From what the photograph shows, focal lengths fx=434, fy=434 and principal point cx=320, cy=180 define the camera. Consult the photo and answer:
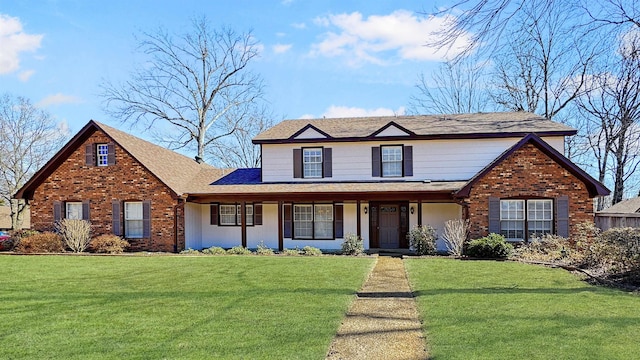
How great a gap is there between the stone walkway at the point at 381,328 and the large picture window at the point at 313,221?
8.98 metres

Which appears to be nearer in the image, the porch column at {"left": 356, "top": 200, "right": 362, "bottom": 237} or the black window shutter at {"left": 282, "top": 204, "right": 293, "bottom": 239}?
the porch column at {"left": 356, "top": 200, "right": 362, "bottom": 237}

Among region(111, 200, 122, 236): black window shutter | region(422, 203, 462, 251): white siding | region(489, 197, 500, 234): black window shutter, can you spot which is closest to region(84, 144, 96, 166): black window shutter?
region(111, 200, 122, 236): black window shutter

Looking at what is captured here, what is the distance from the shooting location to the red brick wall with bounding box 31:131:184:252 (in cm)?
1842

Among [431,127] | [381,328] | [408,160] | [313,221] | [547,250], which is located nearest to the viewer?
[381,328]

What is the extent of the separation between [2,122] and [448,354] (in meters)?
40.1

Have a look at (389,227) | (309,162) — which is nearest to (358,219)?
(389,227)

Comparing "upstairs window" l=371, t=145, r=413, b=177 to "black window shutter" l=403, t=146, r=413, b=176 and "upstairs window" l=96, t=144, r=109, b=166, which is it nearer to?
"black window shutter" l=403, t=146, r=413, b=176

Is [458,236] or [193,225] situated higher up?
[193,225]

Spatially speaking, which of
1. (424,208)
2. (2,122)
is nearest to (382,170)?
(424,208)

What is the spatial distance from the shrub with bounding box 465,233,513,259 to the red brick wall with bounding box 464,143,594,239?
1.24 metres

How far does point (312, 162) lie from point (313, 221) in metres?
2.67

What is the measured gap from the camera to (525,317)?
6848 mm

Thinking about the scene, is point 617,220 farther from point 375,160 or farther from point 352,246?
point 352,246

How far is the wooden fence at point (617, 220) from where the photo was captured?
789 inches
